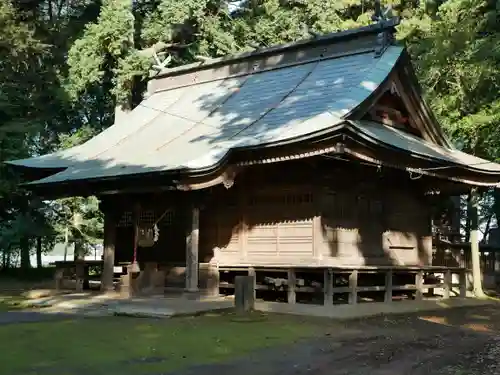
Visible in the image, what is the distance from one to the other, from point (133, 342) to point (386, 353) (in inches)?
141

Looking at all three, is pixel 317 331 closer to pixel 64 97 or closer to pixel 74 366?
pixel 74 366

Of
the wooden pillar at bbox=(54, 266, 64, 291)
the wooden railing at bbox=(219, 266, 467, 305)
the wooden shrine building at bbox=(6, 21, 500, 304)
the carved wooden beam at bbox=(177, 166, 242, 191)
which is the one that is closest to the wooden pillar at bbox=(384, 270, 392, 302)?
the wooden railing at bbox=(219, 266, 467, 305)

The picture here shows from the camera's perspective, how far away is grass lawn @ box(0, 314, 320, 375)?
7.52 m

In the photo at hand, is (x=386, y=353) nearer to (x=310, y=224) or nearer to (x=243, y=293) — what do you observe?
(x=243, y=293)

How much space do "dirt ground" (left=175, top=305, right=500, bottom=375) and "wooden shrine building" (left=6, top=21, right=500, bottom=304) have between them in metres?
2.71

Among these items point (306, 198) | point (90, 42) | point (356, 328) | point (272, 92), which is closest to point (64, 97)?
point (90, 42)

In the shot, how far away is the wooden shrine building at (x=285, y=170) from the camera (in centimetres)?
1389

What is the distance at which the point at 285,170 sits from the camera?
15086 millimetres

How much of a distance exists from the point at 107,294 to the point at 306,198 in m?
5.51

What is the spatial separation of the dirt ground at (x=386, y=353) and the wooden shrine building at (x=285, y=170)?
2.71 m

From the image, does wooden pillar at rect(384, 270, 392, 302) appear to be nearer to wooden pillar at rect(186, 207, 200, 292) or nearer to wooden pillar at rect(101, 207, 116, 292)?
wooden pillar at rect(186, 207, 200, 292)

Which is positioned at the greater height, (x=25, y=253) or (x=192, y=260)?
(x=25, y=253)

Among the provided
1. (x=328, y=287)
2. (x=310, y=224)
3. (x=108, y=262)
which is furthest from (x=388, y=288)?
(x=108, y=262)

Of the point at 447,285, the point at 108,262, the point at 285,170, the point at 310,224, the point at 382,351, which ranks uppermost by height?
the point at 285,170
